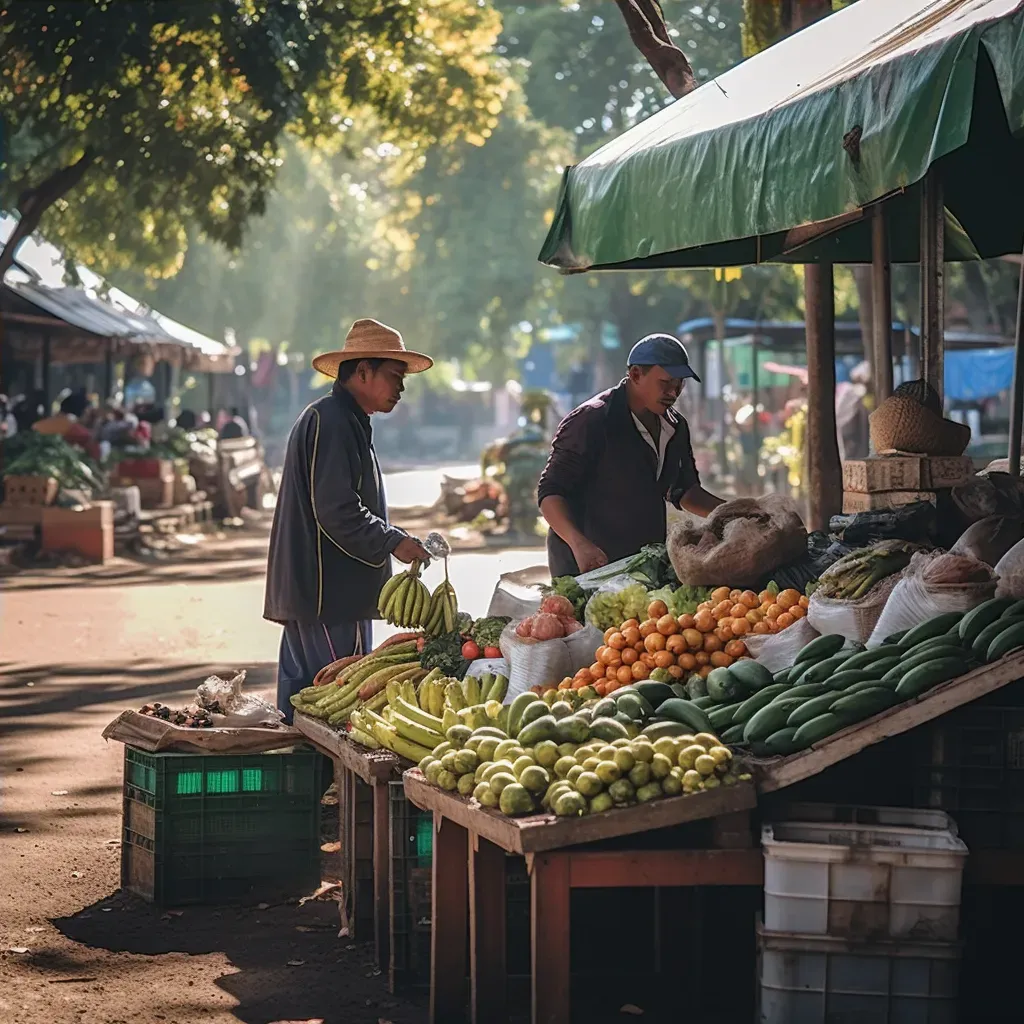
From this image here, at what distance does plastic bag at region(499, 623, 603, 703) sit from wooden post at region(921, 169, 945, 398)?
2305mm

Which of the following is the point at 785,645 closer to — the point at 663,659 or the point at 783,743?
the point at 663,659

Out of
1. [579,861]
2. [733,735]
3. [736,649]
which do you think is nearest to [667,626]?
[736,649]

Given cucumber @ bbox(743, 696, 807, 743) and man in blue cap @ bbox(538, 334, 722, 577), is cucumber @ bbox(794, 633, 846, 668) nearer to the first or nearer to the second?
cucumber @ bbox(743, 696, 807, 743)

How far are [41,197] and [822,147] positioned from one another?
15.9 meters

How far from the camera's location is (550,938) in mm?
4824

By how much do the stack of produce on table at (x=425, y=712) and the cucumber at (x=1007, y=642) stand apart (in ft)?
5.32

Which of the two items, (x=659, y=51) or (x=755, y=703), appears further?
(x=659, y=51)

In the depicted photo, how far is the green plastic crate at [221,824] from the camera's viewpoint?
6504 mm

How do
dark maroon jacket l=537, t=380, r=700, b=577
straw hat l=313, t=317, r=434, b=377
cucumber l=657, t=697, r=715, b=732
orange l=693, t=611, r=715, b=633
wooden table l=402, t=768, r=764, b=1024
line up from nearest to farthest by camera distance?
wooden table l=402, t=768, r=764, b=1024 → cucumber l=657, t=697, r=715, b=732 → orange l=693, t=611, r=715, b=633 → straw hat l=313, t=317, r=434, b=377 → dark maroon jacket l=537, t=380, r=700, b=577

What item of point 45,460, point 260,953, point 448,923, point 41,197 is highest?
point 41,197

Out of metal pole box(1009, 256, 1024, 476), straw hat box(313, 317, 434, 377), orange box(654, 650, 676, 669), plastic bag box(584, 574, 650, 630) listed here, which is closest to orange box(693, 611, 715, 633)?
orange box(654, 650, 676, 669)

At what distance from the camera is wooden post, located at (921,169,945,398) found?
7.45 metres

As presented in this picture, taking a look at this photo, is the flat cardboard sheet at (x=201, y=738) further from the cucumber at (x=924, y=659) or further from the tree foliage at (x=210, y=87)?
the tree foliage at (x=210, y=87)

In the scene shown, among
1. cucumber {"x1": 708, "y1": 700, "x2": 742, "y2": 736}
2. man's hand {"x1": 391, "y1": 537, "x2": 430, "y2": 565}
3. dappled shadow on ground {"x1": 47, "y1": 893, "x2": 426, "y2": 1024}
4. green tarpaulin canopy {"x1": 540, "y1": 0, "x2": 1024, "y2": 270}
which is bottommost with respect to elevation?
dappled shadow on ground {"x1": 47, "y1": 893, "x2": 426, "y2": 1024}
